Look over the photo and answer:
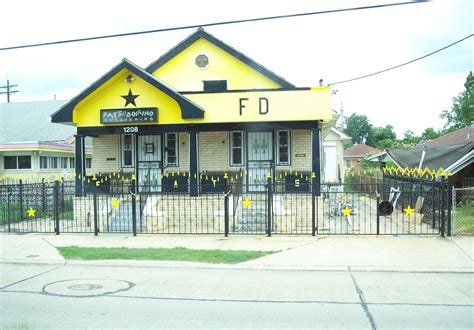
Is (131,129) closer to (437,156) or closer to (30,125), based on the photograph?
(437,156)

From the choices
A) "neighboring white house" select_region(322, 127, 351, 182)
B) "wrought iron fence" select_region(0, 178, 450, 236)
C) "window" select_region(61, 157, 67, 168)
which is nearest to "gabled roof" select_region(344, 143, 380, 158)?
"neighboring white house" select_region(322, 127, 351, 182)

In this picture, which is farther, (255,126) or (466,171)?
(466,171)

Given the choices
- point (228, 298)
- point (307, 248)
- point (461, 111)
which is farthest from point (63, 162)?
point (461, 111)

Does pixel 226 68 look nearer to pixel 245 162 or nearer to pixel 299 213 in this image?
pixel 245 162

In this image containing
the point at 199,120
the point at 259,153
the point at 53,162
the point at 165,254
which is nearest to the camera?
the point at 165,254

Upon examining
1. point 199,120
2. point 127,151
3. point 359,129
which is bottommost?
point 127,151

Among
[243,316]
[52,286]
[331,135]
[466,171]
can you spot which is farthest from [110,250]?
[331,135]

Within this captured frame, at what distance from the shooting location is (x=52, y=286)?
8.16 m

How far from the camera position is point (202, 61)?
19344 millimetres

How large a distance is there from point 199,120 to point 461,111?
48.3 meters

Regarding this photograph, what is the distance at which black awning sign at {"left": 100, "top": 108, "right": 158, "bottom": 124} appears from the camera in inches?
624

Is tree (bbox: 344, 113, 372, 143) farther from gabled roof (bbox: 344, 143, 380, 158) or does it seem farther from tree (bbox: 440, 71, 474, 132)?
tree (bbox: 440, 71, 474, 132)

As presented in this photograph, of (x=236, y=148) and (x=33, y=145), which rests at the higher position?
(x=33, y=145)

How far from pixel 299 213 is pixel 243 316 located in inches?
344
